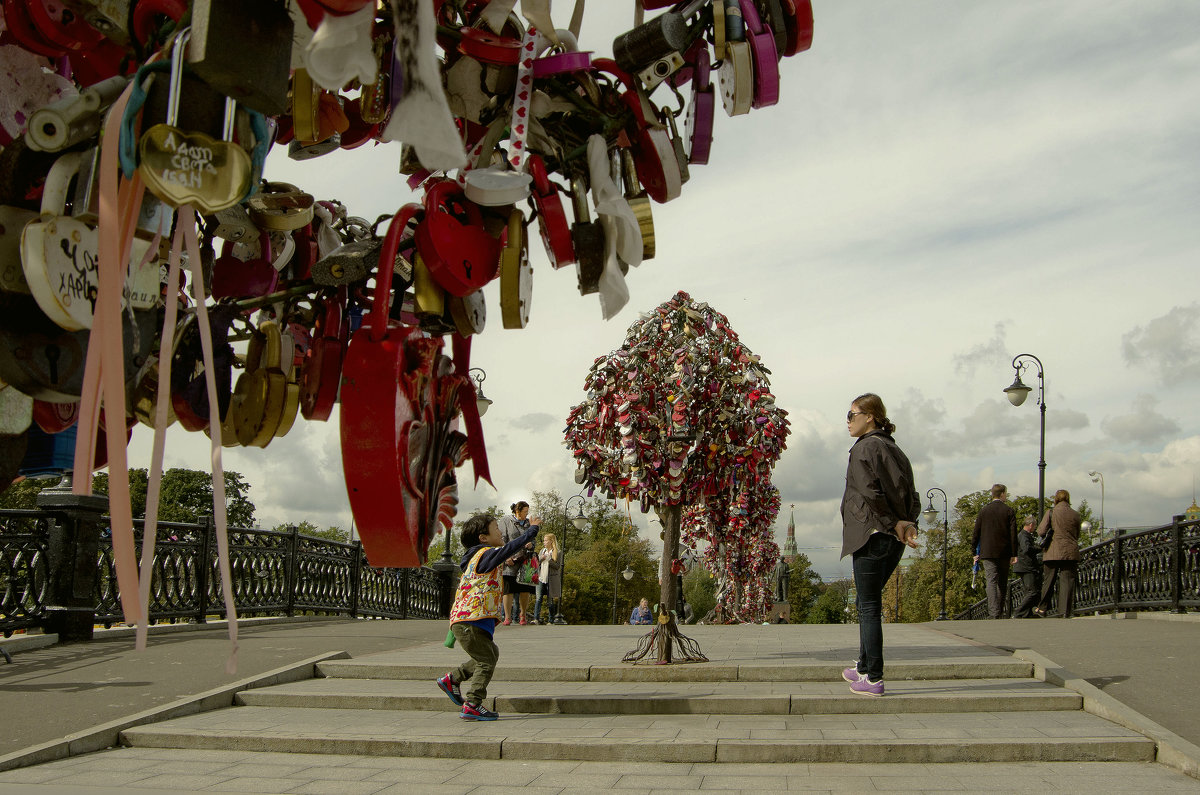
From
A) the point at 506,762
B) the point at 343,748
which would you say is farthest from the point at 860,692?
the point at 343,748

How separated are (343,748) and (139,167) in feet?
21.9

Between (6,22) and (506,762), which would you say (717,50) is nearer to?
(6,22)

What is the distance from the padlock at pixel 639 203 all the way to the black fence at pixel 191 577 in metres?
5.52

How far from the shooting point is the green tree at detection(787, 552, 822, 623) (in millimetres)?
91250

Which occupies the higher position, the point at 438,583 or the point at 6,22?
the point at 6,22

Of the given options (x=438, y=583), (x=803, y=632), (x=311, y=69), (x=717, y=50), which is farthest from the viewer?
(x=438, y=583)

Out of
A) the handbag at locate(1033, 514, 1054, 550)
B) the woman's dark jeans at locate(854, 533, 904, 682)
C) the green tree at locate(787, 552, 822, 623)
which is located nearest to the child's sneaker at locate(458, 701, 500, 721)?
the woman's dark jeans at locate(854, 533, 904, 682)

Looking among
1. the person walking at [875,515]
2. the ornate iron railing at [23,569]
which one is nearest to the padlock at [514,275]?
the person walking at [875,515]

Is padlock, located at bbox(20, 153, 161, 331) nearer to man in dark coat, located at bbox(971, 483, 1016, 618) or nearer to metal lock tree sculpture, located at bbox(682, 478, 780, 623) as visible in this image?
metal lock tree sculpture, located at bbox(682, 478, 780, 623)

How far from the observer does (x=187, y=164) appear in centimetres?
109

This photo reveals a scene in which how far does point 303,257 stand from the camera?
6.19ft

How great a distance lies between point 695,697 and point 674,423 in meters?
2.80

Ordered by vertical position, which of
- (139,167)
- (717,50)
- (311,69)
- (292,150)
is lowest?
(139,167)

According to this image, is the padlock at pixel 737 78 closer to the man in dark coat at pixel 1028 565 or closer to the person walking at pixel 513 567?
the person walking at pixel 513 567
